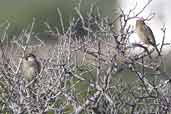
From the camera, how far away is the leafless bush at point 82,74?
18.9 feet

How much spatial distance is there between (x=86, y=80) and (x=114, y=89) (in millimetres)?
418

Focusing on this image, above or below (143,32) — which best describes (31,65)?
below

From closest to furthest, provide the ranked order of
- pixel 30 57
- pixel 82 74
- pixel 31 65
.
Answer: pixel 82 74 < pixel 30 57 < pixel 31 65

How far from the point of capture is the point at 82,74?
6.24 metres

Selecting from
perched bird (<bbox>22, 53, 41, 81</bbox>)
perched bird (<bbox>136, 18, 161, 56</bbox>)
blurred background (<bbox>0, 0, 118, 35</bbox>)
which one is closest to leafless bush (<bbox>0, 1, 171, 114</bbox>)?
perched bird (<bbox>22, 53, 41, 81</bbox>)

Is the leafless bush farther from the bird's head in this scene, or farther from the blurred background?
the blurred background

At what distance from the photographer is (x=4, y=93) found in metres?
5.98

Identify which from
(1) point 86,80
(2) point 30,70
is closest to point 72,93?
(1) point 86,80

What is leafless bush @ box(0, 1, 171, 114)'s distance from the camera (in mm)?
5770

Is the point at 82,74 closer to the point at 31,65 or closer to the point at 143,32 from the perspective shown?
the point at 31,65

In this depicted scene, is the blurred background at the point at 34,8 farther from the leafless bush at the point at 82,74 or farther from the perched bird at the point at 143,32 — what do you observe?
the leafless bush at the point at 82,74

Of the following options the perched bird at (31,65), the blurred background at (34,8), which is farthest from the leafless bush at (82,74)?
the blurred background at (34,8)

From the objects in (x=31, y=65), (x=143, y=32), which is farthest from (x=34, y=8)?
(x=31, y=65)

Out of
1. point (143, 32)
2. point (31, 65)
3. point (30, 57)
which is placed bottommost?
point (31, 65)
